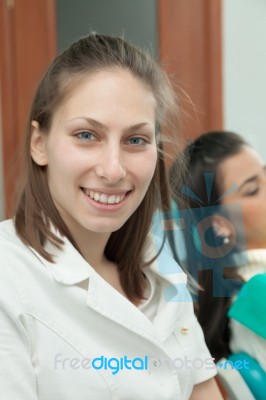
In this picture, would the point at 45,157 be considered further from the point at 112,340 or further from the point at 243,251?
the point at 243,251

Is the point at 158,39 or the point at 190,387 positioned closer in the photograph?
the point at 190,387

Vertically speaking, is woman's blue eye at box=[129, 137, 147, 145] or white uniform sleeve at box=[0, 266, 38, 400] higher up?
woman's blue eye at box=[129, 137, 147, 145]

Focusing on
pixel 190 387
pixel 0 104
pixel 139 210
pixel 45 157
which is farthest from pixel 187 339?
pixel 0 104

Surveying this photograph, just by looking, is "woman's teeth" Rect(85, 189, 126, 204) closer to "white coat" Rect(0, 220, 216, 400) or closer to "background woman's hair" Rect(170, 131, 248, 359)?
"white coat" Rect(0, 220, 216, 400)

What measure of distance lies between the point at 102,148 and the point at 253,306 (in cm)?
38

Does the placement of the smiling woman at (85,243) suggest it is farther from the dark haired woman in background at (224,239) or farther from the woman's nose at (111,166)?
the dark haired woman in background at (224,239)

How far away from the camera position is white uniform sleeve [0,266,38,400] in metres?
0.61

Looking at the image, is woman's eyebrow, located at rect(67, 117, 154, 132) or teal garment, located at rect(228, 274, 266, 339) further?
teal garment, located at rect(228, 274, 266, 339)

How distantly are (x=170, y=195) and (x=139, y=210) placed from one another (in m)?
0.05

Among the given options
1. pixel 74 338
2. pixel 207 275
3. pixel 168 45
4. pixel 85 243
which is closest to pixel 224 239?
pixel 207 275

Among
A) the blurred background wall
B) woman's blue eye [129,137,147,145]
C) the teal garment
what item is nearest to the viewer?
woman's blue eye [129,137,147,145]

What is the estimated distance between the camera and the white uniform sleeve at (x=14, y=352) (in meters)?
0.61

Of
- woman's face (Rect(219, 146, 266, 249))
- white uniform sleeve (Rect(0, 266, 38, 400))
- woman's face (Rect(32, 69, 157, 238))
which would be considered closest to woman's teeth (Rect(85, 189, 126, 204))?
woman's face (Rect(32, 69, 157, 238))

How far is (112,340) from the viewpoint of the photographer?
2.29 ft
